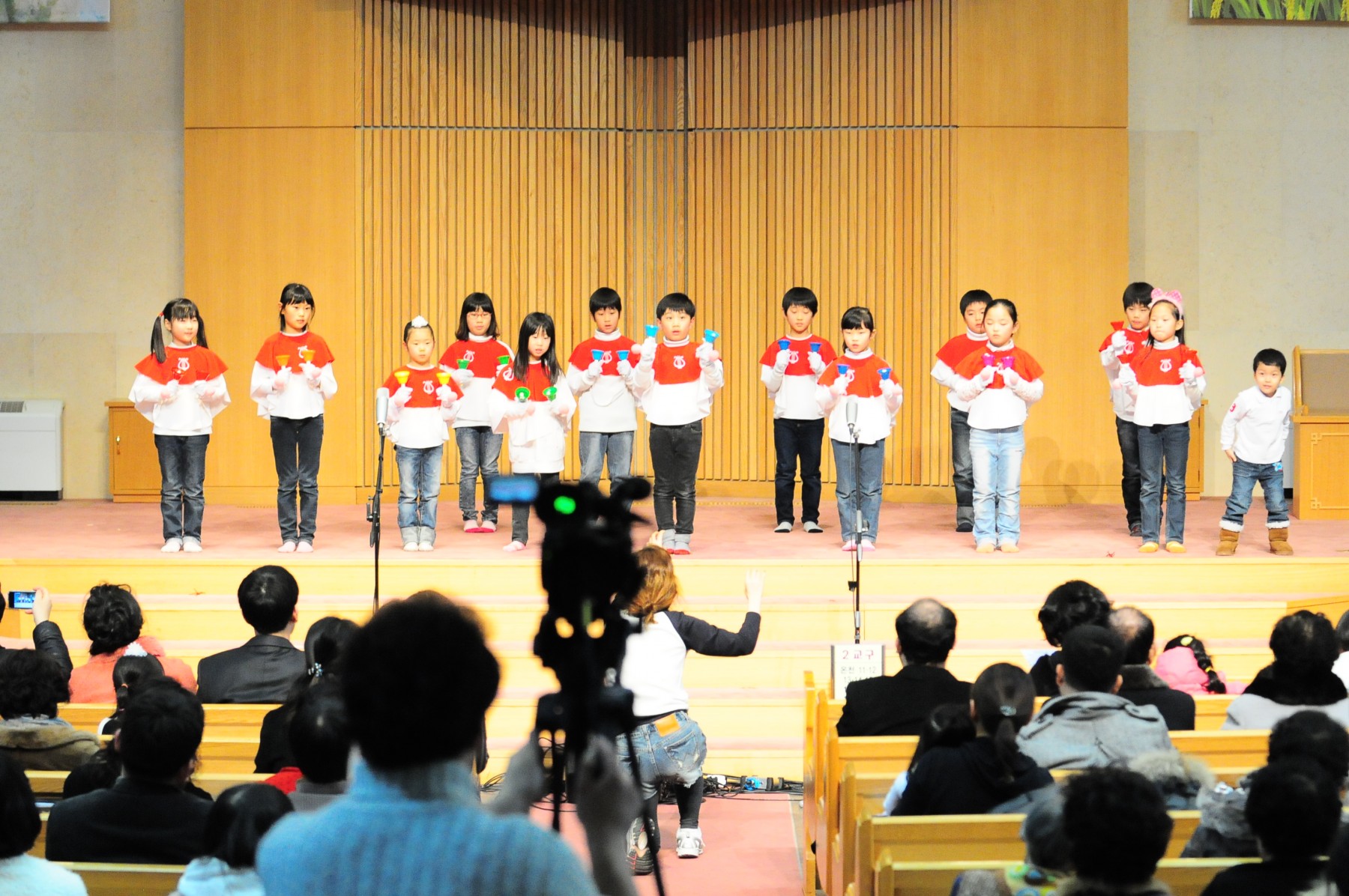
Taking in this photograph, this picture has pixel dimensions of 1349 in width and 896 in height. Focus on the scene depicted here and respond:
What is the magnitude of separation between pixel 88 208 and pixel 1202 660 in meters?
10.3

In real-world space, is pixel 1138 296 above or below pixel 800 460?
above

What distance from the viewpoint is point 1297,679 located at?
453cm

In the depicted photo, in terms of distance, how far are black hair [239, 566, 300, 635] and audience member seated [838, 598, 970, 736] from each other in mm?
2136

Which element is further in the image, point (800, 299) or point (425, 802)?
point (800, 299)

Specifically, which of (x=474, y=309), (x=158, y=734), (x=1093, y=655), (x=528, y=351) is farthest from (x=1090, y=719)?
(x=474, y=309)

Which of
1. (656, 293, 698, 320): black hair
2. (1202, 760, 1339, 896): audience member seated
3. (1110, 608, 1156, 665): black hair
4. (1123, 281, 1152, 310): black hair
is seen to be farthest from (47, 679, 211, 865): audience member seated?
(1123, 281, 1152, 310): black hair

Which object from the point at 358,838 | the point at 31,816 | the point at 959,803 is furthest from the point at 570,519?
the point at 959,803

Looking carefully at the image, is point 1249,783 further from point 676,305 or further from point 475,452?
point 475,452

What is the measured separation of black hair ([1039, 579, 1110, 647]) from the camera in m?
5.07

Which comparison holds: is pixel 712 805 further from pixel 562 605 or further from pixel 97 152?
pixel 97 152

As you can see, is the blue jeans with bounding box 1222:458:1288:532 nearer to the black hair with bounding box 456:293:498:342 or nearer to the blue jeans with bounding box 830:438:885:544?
the blue jeans with bounding box 830:438:885:544

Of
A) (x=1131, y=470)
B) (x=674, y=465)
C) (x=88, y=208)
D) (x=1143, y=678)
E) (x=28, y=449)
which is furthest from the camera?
(x=88, y=208)

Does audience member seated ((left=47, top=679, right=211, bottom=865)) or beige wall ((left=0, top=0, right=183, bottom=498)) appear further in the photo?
beige wall ((left=0, top=0, right=183, bottom=498))

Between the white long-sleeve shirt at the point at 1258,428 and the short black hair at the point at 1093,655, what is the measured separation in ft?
17.0
